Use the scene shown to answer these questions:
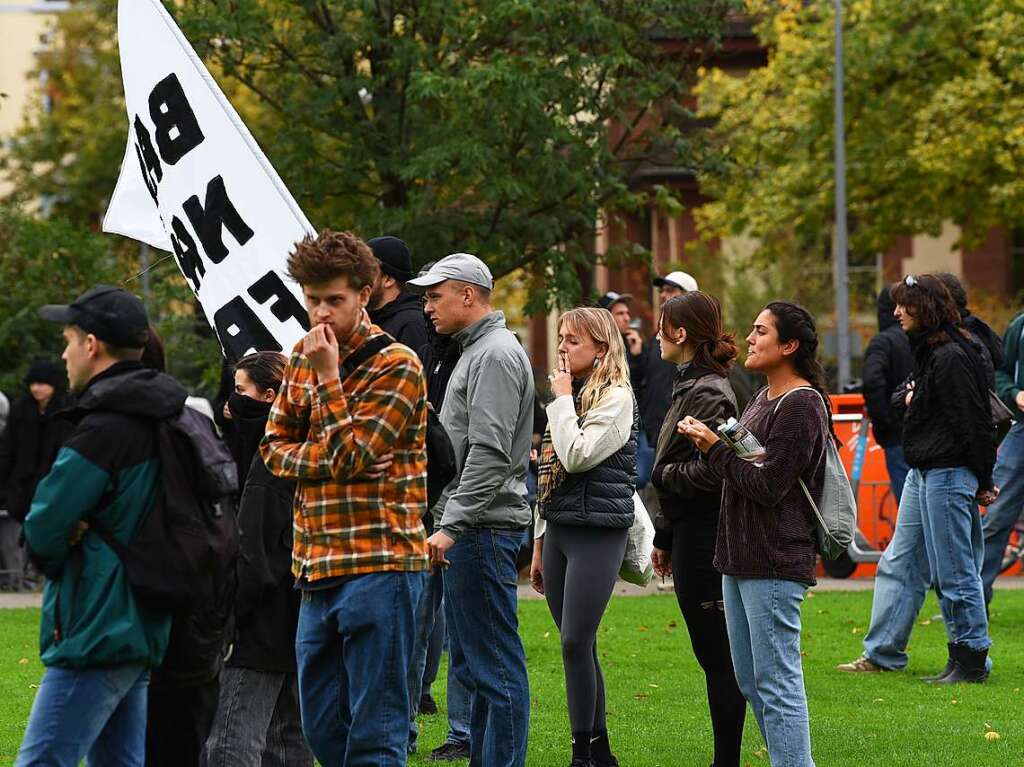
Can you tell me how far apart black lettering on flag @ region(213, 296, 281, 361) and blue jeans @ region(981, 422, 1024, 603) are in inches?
218

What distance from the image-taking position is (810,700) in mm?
9227

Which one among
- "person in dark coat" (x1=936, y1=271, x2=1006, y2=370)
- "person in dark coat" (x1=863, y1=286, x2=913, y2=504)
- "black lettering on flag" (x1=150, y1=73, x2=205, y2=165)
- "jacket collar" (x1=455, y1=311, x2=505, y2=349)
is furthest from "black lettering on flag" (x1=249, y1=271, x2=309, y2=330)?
"person in dark coat" (x1=863, y1=286, x2=913, y2=504)

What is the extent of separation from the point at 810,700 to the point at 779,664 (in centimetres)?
302

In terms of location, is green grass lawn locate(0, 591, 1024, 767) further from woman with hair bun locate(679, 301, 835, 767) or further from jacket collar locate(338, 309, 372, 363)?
jacket collar locate(338, 309, 372, 363)

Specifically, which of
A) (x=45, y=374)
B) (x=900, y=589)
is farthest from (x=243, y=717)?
(x=45, y=374)

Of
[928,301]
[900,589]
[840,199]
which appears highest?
[840,199]

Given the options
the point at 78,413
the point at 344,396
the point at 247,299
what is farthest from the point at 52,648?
the point at 247,299

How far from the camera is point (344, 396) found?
5191mm

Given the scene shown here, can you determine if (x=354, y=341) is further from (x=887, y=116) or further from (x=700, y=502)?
(x=887, y=116)

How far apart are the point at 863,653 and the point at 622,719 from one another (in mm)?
2176

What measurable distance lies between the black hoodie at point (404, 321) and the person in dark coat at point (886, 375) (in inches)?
249

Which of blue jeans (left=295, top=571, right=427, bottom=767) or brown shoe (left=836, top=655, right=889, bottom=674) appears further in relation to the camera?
brown shoe (left=836, top=655, right=889, bottom=674)

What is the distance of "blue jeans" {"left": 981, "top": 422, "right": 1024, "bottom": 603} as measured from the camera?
11344mm

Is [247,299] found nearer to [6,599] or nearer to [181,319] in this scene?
[6,599]
